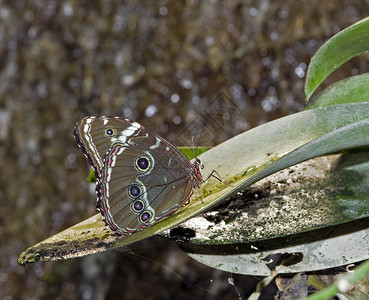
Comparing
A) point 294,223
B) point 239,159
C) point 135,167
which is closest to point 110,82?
point 135,167

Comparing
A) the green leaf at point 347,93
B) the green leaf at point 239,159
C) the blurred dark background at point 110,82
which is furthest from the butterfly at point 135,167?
the blurred dark background at point 110,82

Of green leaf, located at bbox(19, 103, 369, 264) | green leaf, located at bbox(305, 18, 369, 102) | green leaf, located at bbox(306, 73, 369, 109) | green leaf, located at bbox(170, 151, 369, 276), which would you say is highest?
green leaf, located at bbox(305, 18, 369, 102)

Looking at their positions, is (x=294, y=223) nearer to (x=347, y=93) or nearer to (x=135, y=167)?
(x=347, y=93)

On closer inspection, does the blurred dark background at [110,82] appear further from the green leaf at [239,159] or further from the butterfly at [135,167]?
the green leaf at [239,159]

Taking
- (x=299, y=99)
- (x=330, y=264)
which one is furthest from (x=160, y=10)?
(x=330, y=264)

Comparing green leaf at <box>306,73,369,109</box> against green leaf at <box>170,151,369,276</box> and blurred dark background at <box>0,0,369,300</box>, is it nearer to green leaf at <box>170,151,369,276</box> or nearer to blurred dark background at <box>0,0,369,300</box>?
green leaf at <box>170,151,369,276</box>

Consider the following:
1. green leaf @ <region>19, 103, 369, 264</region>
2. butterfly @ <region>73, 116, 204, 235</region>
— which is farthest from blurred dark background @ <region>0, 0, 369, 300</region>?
green leaf @ <region>19, 103, 369, 264</region>

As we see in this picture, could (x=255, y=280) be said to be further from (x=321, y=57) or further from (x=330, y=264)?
(x=321, y=57)
